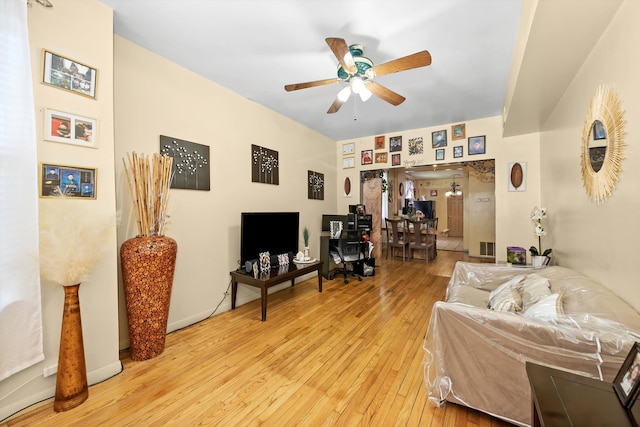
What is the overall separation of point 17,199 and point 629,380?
2908 mm

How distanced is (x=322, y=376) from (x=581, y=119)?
2.94 meters

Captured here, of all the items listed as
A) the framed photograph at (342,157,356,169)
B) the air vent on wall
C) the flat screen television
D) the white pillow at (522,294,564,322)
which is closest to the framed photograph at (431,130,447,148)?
the framed photograph at (342,157,356,169)

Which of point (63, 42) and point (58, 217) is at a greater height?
point (63, 42)

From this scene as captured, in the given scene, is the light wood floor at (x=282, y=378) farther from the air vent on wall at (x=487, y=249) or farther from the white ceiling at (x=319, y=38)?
the air vent on wall at (x=487, y=249)

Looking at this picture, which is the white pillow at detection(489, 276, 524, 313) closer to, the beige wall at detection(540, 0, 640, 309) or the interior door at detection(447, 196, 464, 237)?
the beige wall at detection(540, 0, 640, 309)

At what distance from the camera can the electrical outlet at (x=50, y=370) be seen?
5.25 ft

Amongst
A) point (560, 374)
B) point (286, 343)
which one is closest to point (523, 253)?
point (560, 374)

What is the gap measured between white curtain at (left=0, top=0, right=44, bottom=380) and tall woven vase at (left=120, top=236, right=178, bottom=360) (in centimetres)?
51

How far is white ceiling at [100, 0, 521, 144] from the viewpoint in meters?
1.85

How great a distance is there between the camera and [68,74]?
1685 mm

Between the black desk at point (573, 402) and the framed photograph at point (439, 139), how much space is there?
419 centimetres

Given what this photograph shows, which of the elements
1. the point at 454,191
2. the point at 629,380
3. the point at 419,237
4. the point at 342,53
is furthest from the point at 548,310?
the point at 454,191

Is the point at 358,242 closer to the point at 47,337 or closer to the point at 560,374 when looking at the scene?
the point at 560,374

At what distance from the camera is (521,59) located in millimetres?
1858
